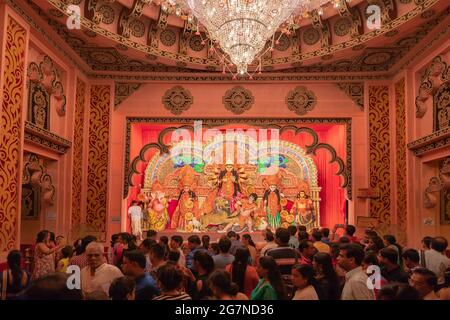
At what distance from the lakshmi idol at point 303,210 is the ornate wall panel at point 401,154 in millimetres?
2355

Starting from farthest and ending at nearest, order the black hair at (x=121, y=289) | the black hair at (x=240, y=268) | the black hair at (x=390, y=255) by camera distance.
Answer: the black hair at (x=240, y=268) → the black hair at (x=390, y=255) → the black hair at (x=121, y=289)

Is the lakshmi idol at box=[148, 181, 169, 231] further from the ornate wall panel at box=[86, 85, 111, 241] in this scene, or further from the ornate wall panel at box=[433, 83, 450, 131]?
the ornate wall panel at box=[433, 83, 450, 131]

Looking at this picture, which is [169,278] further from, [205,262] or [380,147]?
[380,147]

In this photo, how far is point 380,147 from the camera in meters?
11.2

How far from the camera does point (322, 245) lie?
588cm

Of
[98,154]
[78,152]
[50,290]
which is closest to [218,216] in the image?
[98,154]

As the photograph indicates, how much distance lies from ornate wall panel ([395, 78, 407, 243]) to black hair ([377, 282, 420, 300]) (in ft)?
25.8

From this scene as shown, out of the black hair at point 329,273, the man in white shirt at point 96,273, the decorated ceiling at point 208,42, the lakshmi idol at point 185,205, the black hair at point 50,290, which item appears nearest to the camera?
the black hair at point 50,290

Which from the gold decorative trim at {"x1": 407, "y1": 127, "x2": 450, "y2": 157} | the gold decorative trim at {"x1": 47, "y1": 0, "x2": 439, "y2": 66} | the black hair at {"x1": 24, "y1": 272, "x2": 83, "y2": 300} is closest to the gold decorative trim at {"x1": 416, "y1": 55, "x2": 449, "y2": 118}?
the gold decorative trim at {"x1": 407, "y1": 127, "x2": 450, "y2": 157}

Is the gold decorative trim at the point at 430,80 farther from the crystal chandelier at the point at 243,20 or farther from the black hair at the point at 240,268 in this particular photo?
the black hair at the point at 240,268

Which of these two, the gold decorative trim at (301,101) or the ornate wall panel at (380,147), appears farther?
the gold decorative trim at (301,101)

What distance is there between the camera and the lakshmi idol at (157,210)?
12.1 metres

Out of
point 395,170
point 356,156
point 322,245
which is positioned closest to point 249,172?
point 356,156

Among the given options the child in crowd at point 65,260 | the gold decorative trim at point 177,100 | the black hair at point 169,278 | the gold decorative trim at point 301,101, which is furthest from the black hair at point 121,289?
the gold decorative trim at point 301,101
